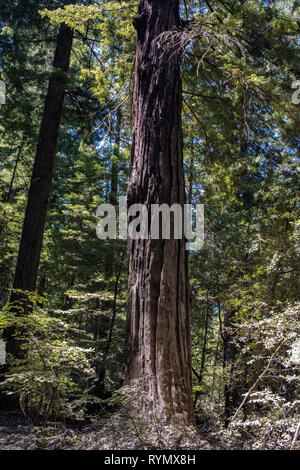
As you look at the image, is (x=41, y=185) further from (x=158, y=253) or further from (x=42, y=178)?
(x=158, y=253)

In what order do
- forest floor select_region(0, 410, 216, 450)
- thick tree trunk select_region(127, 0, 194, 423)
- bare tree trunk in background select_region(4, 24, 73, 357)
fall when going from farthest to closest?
1. bare tree trunk in background select_region(4, 24, 73, 357)
2. thick tree trunk select_region(127, 0, 194, 423)
3. forest floor select_region(0, 410, 216, 450)

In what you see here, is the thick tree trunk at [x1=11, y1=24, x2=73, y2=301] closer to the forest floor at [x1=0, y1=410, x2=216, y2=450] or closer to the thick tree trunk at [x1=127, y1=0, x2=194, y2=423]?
the thick tree trunk at [x1=127, y1=0, x2=194, y2=423]

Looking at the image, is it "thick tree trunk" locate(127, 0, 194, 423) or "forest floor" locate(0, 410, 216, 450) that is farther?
"thick tree trunk" locate(127, 0, 194, 423)

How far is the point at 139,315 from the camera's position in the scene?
2986 mm

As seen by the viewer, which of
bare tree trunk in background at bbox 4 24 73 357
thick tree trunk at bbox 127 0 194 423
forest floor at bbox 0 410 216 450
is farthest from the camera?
bare tree trunk in background at bbox 4 24 73 357

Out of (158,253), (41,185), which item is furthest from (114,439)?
(41,185)

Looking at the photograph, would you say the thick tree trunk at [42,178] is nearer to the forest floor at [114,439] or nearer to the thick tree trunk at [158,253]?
the thick tree trunk at [158,253]

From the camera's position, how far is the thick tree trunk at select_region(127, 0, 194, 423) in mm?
2781

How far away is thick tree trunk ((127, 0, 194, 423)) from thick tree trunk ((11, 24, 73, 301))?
3.74 metres

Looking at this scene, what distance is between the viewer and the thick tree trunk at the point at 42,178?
21.0ft

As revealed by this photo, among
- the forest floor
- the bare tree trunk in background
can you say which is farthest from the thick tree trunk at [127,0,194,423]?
the bare tree trunk in background

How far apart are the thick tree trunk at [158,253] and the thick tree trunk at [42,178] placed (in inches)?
147

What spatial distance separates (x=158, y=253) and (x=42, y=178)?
15.1ft

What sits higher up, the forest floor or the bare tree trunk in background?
the bare tree trunk in background
